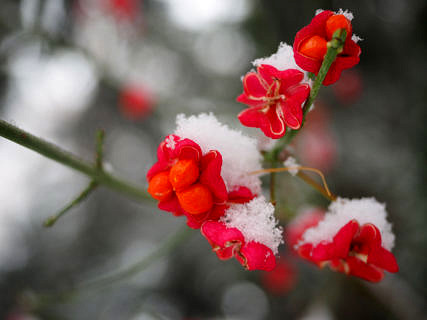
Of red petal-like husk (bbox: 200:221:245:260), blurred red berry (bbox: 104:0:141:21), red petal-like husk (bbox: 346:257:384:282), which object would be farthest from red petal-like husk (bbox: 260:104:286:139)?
blurred red berry (bbox: 104:0:141:21)

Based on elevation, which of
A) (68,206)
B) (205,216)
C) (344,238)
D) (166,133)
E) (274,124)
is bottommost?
(68,206)

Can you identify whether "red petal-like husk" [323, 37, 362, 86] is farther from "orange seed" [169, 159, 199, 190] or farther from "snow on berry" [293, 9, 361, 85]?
"orange seed" [169, 159, 199, 190]

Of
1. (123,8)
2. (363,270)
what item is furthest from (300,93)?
(123,8)

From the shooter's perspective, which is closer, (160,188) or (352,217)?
(160,188)

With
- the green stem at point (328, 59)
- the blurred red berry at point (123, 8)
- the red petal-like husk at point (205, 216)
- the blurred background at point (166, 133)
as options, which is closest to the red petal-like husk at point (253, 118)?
the green stem at point (328, 59)

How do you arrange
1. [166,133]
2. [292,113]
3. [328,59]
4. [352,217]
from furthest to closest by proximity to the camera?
[166,133], [352,217], [292,113], [328,59]

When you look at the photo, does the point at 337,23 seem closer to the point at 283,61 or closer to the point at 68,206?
the point at 283,61

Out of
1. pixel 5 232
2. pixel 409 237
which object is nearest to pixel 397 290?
pixel 409 237
